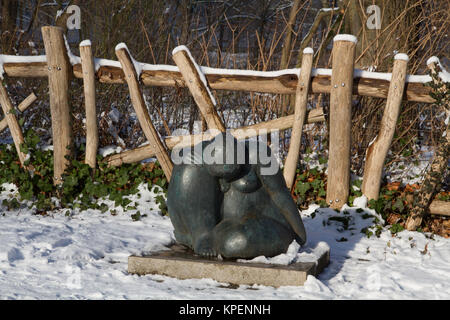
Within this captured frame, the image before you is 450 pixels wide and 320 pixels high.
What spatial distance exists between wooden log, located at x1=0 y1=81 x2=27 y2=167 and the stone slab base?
2.83 meters

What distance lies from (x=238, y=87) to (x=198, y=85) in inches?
14.7

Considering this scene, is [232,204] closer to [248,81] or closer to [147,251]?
[147,251]

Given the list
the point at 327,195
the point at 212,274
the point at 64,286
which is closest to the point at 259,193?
the point at 212,274

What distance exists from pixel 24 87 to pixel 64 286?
14.5 ft

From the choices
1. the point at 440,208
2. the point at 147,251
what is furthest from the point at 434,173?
the point at 147,251

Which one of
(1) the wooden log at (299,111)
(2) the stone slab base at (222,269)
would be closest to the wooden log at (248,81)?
(1) the wooden log at (299,111)

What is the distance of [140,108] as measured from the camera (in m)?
5.30

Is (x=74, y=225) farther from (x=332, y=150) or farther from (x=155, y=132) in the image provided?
(x=332, y=150)

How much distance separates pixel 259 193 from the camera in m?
3.43

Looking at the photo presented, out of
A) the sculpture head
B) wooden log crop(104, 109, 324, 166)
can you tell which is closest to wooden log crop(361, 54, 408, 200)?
wooden log crop(104, 109, 324, 166)

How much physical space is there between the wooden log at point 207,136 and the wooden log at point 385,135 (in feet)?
2.01

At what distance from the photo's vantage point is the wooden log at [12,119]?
18.5ft

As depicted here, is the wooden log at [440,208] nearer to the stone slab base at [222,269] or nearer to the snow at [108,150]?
the stone slab base at [222,269]

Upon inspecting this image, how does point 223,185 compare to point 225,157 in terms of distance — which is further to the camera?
point 223,185
